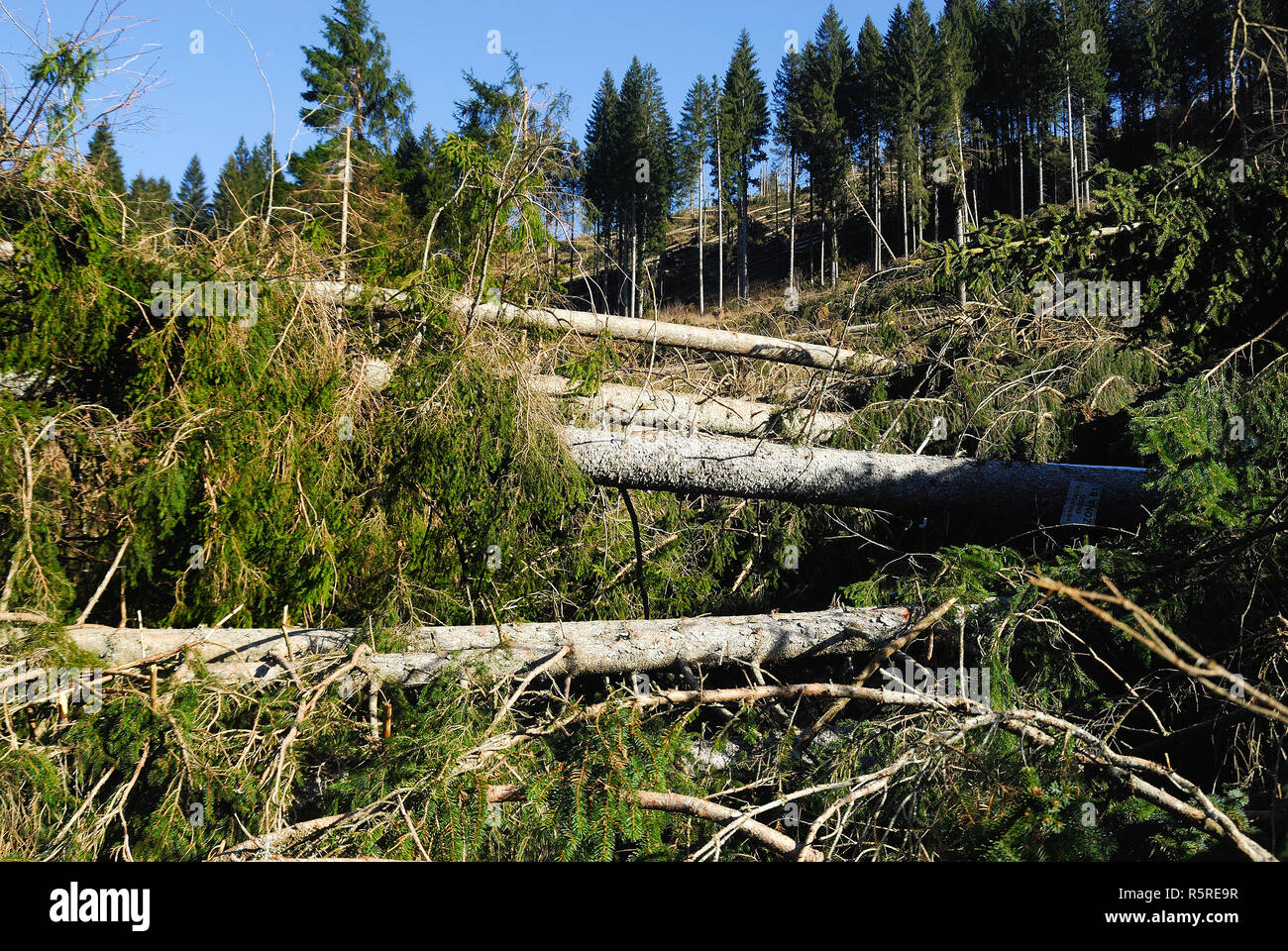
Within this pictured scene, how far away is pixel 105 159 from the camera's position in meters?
3.77

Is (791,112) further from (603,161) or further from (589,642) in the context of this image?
(589,642)

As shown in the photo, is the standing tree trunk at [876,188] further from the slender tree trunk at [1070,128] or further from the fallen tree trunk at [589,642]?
the fallen tree trunk at [589,642]

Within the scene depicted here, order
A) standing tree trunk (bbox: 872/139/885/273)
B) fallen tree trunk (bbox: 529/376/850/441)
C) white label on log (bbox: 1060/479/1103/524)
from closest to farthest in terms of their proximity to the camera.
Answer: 1. white label on log (bbox: 1060/479/1103/524)
2. fallen tree trunk (bbox: 529/376/850/441)
3. standing tree trunk (bbox: 872/139/885/273)

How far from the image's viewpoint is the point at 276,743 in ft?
10.1

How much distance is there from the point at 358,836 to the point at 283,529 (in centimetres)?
166

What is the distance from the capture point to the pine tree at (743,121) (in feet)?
119

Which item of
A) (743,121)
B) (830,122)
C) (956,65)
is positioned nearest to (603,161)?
(743,121)

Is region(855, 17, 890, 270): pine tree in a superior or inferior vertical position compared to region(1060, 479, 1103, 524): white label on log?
superior

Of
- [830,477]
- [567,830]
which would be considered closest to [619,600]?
[830,477]

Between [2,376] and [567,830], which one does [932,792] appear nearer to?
[567,830]

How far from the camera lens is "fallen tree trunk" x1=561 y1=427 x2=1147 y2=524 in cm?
448

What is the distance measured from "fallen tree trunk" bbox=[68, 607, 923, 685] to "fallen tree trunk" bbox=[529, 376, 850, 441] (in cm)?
144

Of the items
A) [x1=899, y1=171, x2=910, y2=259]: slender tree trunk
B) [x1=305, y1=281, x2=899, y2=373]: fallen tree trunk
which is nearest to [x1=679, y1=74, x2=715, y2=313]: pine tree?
[x1=899, y1=171, x2=910, y2=259]: slender tree trunk

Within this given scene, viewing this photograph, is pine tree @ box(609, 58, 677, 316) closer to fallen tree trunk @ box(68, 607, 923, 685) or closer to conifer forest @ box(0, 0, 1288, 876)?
conifer forest @ box(0, 0, 1288, 876)
